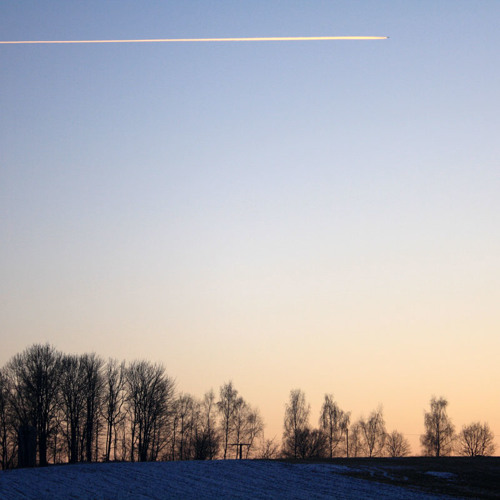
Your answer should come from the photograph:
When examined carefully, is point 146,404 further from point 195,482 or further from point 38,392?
point 195,482

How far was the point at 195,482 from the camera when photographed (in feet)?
149

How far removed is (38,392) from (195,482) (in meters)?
46.6

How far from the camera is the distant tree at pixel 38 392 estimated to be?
82750mm

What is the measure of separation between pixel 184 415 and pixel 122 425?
27334 mm

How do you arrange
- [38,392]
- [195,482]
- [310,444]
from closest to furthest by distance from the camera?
[195,482], [38,392], [310,444]

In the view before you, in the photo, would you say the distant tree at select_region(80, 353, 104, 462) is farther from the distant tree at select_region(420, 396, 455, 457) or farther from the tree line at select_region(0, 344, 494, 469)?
the distant tree at select_region(420, 396, 455, 457)

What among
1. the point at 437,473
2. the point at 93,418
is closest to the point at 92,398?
the point at 93,418

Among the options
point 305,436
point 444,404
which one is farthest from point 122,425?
point 444,404

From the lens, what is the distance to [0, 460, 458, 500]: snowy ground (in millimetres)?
40281

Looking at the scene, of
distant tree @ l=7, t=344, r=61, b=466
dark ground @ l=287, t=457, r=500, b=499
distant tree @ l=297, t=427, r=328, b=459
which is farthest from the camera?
distant tree @ l=297, t=427, r=328, b=459

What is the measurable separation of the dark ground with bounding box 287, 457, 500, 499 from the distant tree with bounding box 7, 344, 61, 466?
40895 mm

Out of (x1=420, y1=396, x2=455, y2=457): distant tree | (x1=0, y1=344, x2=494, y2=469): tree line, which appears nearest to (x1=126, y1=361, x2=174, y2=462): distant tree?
(x1=0, y1=344, x2=494, y2=469): tree line

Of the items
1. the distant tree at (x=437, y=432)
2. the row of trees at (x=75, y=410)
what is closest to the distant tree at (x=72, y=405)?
the row of trees at (x=75, y=410)

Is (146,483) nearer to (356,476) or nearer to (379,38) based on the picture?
(356,476)
